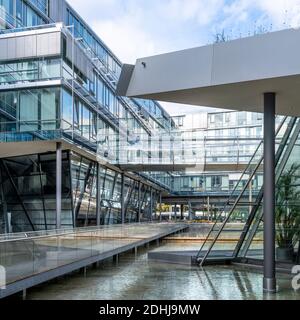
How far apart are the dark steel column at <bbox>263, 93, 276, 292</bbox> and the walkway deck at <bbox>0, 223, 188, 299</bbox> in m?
4.35

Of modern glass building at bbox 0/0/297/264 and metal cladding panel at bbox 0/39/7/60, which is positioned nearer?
modern glass building at bbox 0/0/297/264

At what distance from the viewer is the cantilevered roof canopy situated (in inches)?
379

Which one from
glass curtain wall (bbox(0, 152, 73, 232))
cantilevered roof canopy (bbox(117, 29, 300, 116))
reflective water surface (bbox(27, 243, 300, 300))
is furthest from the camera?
glass curtain wall (bbox(0, 152, 73, 232))

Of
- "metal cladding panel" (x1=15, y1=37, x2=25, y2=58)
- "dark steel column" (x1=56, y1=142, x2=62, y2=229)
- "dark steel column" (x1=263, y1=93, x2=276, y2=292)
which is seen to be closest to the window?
"dark steel column" (x1=56, y1=142, x2=62, y2=229)

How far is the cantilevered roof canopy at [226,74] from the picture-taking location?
9617 mm

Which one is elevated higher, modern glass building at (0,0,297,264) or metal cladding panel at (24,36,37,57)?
metal cladding panel at (24,36,37,57)

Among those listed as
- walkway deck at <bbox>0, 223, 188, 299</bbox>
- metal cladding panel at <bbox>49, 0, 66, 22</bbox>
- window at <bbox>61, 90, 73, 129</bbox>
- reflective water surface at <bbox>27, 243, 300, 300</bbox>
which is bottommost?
reflective water surface at <bbox>27, 243, 300, 300</bbox>

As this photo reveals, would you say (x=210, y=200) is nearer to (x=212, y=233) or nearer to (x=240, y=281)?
(x=212, y=233)

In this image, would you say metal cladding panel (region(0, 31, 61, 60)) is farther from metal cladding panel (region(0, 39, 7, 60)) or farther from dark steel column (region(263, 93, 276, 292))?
dark steel column (region(263, 93, 276, 292))

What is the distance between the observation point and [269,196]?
10.8 meters

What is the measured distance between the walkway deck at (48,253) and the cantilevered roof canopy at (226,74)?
3646 mm

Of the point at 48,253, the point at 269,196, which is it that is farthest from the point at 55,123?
the point at 269,196

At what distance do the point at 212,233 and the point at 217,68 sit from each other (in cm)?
912
